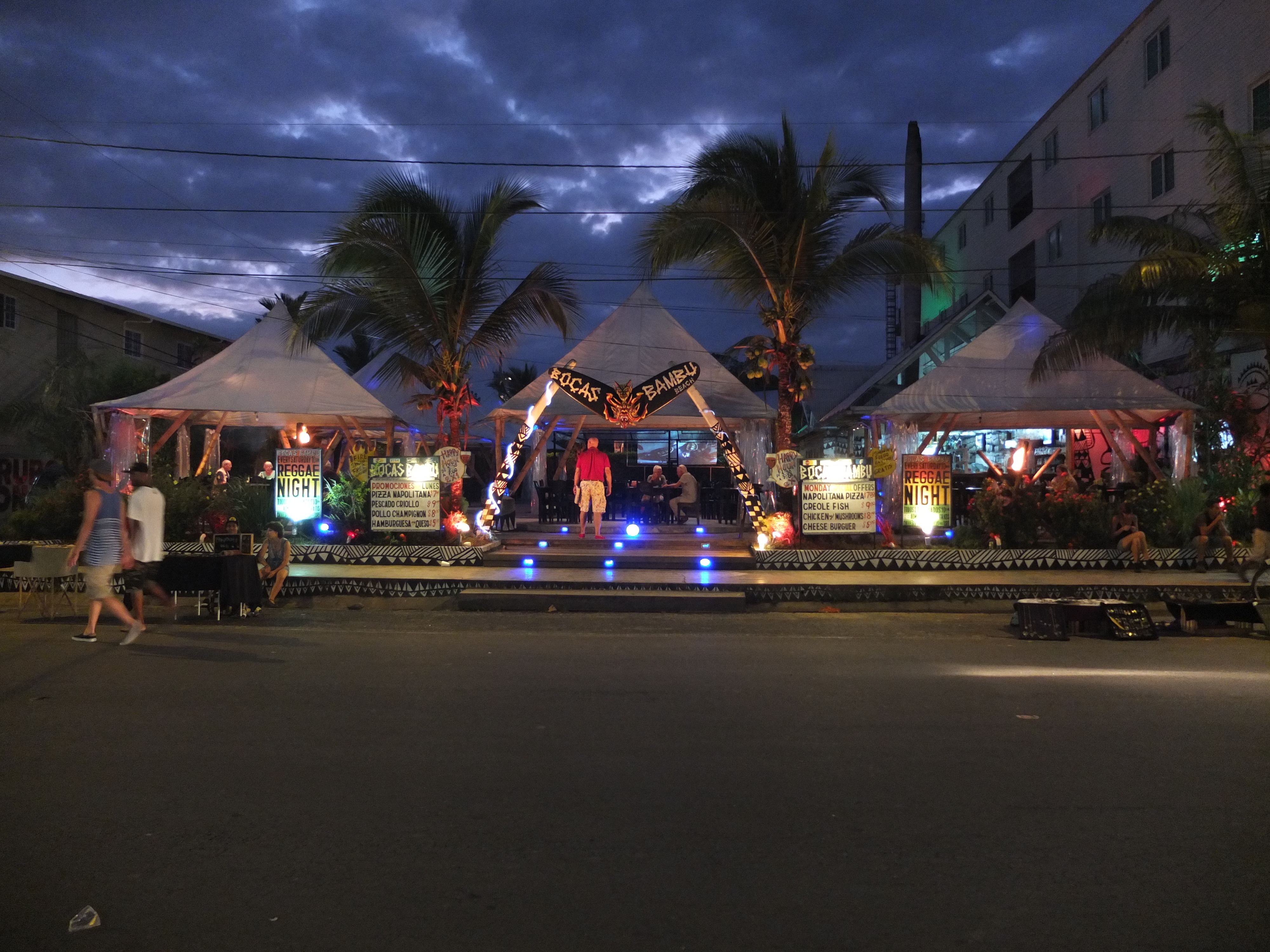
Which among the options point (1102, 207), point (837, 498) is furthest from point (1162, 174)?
point (837, 498)

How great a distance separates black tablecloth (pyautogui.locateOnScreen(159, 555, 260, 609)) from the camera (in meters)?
11.5

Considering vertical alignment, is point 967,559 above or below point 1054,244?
below

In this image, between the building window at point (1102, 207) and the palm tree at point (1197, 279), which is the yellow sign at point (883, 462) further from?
the building window at point (1102, 207)

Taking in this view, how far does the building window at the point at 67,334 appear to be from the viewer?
2977cm

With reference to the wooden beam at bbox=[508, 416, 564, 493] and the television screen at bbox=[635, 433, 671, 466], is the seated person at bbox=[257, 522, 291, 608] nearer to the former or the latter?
the wooden beam at bbox=[508, 416, 564, 493]

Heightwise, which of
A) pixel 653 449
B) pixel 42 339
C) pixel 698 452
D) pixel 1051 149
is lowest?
pixel 698 452

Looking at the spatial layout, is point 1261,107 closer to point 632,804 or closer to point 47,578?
point 632,804

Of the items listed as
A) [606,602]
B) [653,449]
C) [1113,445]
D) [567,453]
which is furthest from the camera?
[653,449]

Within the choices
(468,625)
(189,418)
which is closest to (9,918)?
(468,625)

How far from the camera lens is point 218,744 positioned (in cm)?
598

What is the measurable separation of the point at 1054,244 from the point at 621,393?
835 inches

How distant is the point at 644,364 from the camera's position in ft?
61.7

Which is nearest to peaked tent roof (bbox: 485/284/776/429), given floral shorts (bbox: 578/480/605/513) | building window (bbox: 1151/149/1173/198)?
floral shorts (bbox: 578/480/605/513)

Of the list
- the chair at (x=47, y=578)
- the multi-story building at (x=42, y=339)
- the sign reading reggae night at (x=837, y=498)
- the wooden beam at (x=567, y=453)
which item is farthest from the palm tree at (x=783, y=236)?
the multi-story building at (x=42, y=339)
